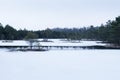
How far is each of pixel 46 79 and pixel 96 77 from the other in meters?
2.16

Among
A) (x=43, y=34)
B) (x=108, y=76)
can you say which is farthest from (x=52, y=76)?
(x=43, y=34)

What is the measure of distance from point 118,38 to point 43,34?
139 ft

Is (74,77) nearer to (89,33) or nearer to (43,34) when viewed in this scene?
(89,33)

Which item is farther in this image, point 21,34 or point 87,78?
point 21,34

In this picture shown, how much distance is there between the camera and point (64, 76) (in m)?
10.5

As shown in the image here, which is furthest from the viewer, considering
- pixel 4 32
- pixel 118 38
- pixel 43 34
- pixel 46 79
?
pixel 43 34

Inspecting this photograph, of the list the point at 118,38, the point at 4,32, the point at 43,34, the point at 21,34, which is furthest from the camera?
the point at 43,34

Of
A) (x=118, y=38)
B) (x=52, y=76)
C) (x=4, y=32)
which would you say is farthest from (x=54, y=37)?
(x=52, y=76)

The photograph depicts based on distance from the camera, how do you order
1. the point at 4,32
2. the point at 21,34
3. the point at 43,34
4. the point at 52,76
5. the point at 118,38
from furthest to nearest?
the point at 43,34
the point at 21,34
the point at 4,32
the point at 118,38
the point at 52,76

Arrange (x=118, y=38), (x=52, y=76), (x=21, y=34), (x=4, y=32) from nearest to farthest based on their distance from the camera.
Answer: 1. (x=52, y=76)
2. (x=118, y=38)
3. (x=4, y=32)
4. (x=21, y=34)

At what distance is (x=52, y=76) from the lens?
10.5m

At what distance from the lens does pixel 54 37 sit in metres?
82.8

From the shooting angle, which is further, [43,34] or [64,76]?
[43,34]

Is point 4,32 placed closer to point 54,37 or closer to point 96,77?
point 54,37
